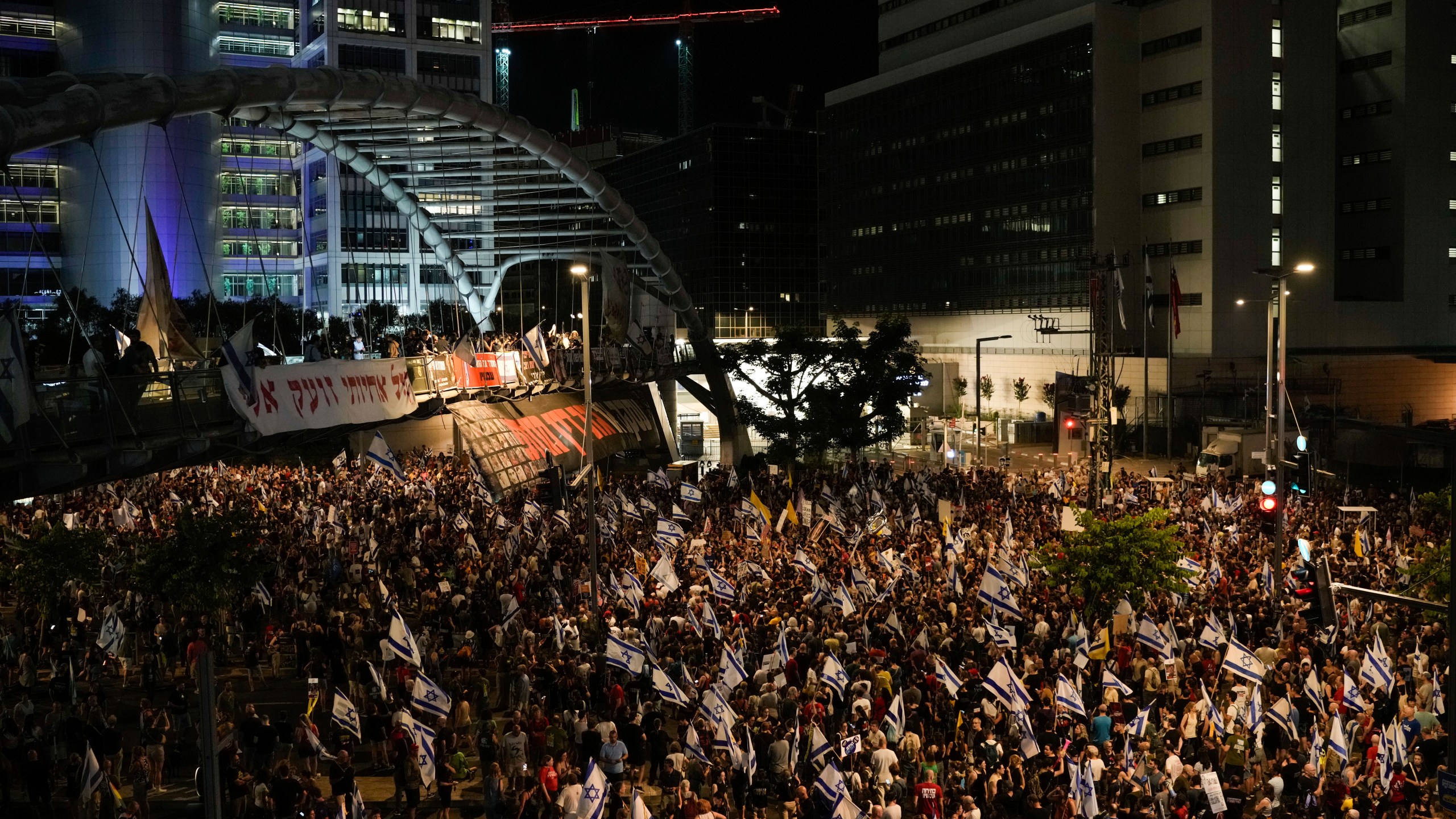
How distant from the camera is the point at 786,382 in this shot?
200ft

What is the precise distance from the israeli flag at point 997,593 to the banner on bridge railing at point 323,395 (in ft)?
39.7

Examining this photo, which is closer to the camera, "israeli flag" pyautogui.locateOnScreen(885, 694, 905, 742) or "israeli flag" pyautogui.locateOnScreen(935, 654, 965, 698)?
"israeli flag" pyautogui.locateOnScreen(885, 694, 905, 742)

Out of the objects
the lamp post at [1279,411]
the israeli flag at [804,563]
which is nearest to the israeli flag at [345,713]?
the israeli flag at [804,563]

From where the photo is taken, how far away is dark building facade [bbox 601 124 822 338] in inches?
5541

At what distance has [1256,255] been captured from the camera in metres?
85.1

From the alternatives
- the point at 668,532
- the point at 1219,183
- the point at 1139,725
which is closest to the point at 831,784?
the point at 1139,725

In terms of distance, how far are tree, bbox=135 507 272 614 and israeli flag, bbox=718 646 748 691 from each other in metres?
10.4

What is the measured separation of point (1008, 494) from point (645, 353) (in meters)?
19.0

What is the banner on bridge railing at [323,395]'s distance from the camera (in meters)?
21.7

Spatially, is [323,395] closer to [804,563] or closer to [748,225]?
[804,563]

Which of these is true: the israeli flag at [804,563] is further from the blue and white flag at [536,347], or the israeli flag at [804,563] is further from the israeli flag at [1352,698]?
the blue and white flag at [536,347]

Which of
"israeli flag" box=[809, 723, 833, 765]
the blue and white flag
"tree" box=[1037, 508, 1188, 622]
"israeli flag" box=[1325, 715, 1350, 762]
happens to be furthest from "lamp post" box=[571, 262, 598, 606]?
"israeli flag" box=[1325, 715, 1350, 762]

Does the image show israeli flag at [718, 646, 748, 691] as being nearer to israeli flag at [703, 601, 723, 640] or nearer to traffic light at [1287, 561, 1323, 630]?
israeli flag at [703, 601, 723, 640]

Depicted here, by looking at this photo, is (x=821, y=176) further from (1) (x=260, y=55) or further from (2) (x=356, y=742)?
(2) (x=356, y=742)
